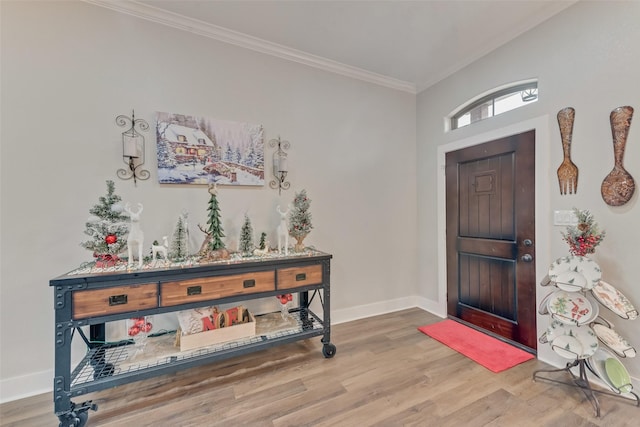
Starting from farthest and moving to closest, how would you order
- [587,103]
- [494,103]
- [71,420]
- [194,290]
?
[494,103]
[587,103]
[194,290]
[71,420]

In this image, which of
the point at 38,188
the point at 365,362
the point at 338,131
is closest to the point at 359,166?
the point at 338,131

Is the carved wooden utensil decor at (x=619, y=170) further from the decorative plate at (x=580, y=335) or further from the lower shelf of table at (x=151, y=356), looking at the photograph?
the lower shelf of table at (x=151, y=356)

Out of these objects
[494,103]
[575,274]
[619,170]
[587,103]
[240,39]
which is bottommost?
[575,274]

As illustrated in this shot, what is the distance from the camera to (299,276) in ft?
7.49

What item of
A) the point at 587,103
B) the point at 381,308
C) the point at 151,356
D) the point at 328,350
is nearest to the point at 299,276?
the point at 328,350

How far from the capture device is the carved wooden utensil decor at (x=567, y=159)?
2.11 metres

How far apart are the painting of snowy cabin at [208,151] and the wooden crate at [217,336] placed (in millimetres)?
1295

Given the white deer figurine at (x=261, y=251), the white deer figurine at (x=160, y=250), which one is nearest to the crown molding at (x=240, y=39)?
the white deer figurine at (x=160, y=250)

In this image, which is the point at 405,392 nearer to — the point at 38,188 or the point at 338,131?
the point at 338,131

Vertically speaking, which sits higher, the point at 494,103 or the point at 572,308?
the point at 494,103

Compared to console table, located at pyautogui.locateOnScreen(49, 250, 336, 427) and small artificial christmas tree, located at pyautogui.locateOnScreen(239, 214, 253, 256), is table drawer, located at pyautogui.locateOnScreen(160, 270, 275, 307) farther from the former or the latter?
small artificial christmas tree, located at pyautogui.locateOnScreen(239, 214, 253, 256)

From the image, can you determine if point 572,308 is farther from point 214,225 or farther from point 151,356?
point 151,356

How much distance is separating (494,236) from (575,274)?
34.9 inches

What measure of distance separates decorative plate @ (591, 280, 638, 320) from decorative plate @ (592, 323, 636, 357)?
0.58ft
